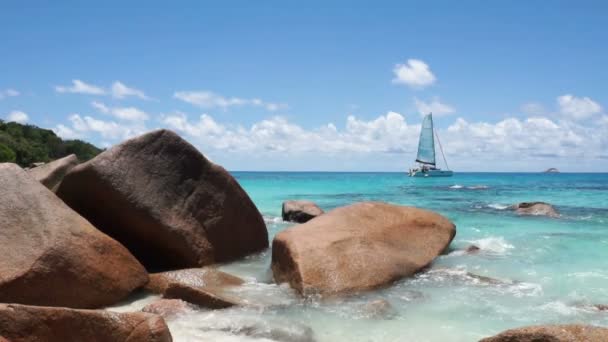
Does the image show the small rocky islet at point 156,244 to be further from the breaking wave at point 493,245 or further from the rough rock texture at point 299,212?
the rough rock texture at point 299,212

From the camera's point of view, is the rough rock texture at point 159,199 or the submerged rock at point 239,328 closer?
the submerged rock at point 239,328

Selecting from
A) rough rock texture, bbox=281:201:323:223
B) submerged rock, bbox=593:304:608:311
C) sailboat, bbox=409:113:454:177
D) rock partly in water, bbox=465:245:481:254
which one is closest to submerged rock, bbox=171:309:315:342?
submerged rock, bbox=593:304:608:311

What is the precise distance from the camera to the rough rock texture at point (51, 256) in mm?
5152

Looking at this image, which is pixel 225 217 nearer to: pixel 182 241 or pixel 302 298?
pixel 182 241

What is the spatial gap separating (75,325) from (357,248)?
3.95 m

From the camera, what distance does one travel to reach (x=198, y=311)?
547cm

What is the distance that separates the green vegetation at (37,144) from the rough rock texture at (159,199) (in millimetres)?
30086

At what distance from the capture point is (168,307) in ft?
17.9

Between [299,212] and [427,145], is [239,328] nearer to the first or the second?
[299,212]

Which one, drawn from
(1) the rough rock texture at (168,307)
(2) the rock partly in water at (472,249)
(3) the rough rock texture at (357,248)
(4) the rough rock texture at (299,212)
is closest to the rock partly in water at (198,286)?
(1) the rough rock texture at (168,307)

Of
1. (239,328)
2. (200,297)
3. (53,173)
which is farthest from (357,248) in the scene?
(53,173)

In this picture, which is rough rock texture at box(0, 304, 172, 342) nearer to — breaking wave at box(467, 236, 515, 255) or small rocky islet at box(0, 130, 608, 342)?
small rocky islet at box(0, 130, 608, 342)

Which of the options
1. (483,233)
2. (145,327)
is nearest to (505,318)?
(145,327)

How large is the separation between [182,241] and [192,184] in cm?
89
